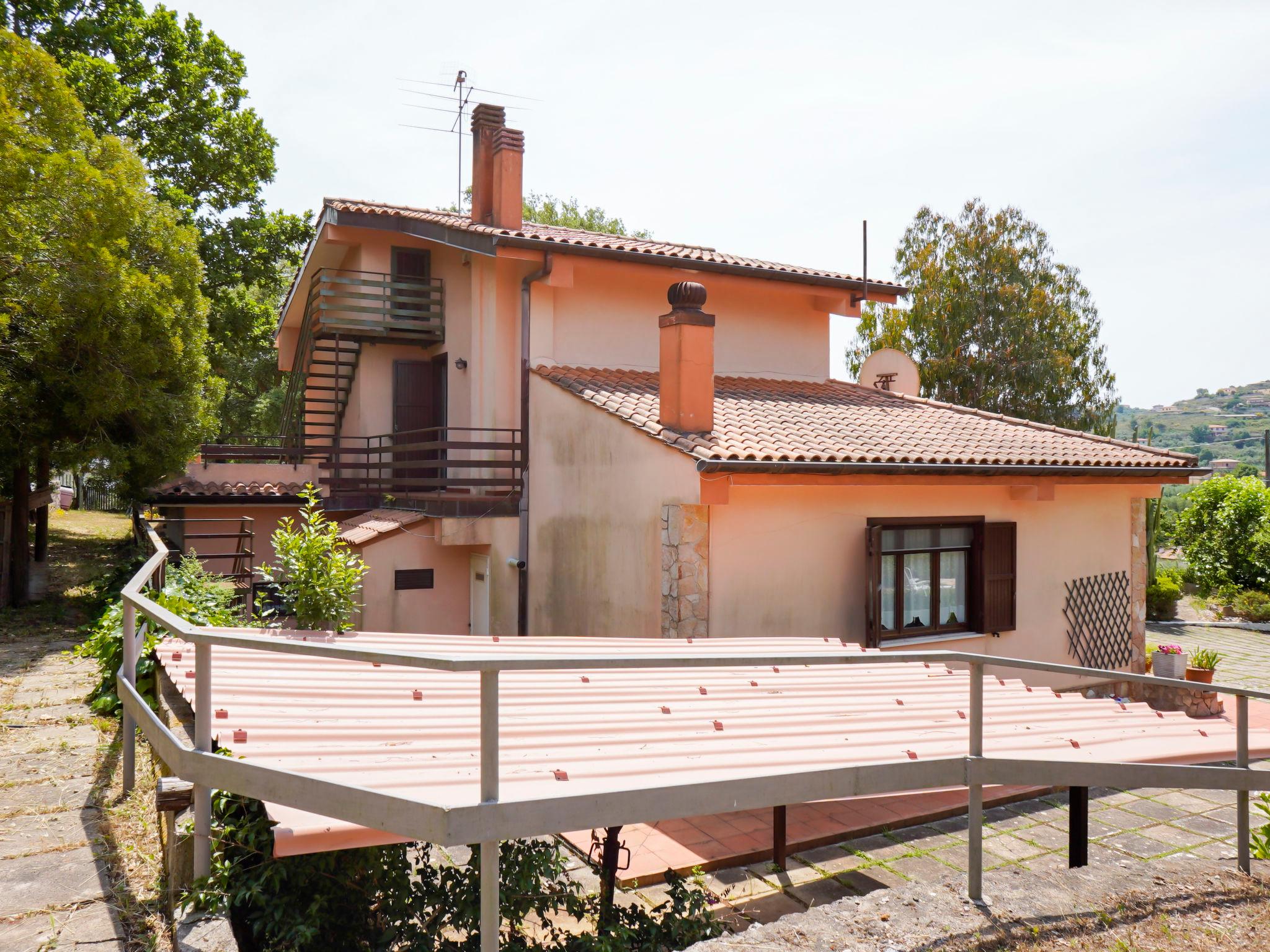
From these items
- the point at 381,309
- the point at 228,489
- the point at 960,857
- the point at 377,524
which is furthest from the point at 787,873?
the point at 228,489

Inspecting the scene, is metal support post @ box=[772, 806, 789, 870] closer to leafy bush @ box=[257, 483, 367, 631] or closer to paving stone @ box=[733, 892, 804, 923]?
paving stone @ box=[733, 892, 804, 923]

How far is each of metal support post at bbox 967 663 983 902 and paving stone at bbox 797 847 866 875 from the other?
Result: 2.30 metres

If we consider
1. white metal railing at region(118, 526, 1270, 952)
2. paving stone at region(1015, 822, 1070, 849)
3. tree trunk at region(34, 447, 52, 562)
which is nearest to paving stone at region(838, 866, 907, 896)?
paving stone at region(1015, 822, 1070, 849)

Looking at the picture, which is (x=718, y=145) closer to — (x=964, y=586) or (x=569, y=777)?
(x=964, y=586)

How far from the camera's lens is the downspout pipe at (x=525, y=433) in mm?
12258

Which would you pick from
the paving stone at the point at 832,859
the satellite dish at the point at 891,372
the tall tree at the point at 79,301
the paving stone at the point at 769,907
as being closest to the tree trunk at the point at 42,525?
the tall tree at the point at 79,301

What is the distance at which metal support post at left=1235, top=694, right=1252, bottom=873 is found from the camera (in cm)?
509

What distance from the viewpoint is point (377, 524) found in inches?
540

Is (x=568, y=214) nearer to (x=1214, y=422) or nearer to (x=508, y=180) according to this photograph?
(x=508, y=180)

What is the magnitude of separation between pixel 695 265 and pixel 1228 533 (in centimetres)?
1793

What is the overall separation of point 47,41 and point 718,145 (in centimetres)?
1642

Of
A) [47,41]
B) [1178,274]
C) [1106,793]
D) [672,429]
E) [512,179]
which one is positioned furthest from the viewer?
[1178,274]

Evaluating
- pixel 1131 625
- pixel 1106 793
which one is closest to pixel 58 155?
pixel 1106 793

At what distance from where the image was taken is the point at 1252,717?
11.9 meters
